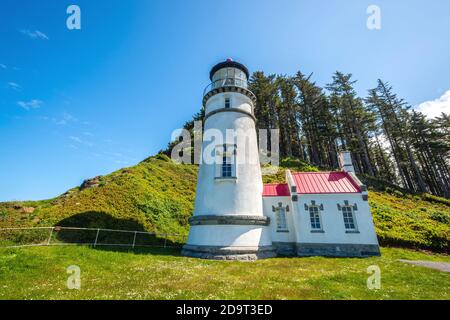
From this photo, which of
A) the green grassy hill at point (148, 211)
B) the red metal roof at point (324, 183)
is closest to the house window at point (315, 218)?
the red metal roof at point (324, 183)

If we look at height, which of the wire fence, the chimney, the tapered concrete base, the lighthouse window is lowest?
the tapered concrete base

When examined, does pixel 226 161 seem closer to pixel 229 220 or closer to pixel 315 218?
pixel 229 220

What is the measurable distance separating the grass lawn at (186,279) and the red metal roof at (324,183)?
576 centimetres

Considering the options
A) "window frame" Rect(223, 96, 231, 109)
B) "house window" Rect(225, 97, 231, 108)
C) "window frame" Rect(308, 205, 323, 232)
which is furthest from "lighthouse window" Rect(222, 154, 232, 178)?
"window frame" Rect(308, 205, 323, 232)

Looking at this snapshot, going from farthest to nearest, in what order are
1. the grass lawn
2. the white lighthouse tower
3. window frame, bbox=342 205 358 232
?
1. window frame, bbox=342 205 358 232
2. the white lighthouse tower
3. the grass lawn

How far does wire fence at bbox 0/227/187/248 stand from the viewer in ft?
37.9

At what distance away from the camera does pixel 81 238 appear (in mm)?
13680

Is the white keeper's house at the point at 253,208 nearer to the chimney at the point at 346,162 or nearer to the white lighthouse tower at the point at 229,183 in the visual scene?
the white lighthouse tower at the point at 229,183

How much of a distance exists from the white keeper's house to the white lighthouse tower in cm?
6

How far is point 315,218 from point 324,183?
3198mm

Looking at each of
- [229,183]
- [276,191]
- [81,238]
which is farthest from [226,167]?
[81,238]

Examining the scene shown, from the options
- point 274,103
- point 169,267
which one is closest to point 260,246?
point 169,267

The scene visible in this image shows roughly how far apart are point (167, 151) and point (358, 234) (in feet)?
125

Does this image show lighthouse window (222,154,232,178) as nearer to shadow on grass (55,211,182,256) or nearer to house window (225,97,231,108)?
house window (225,97,231,108)
